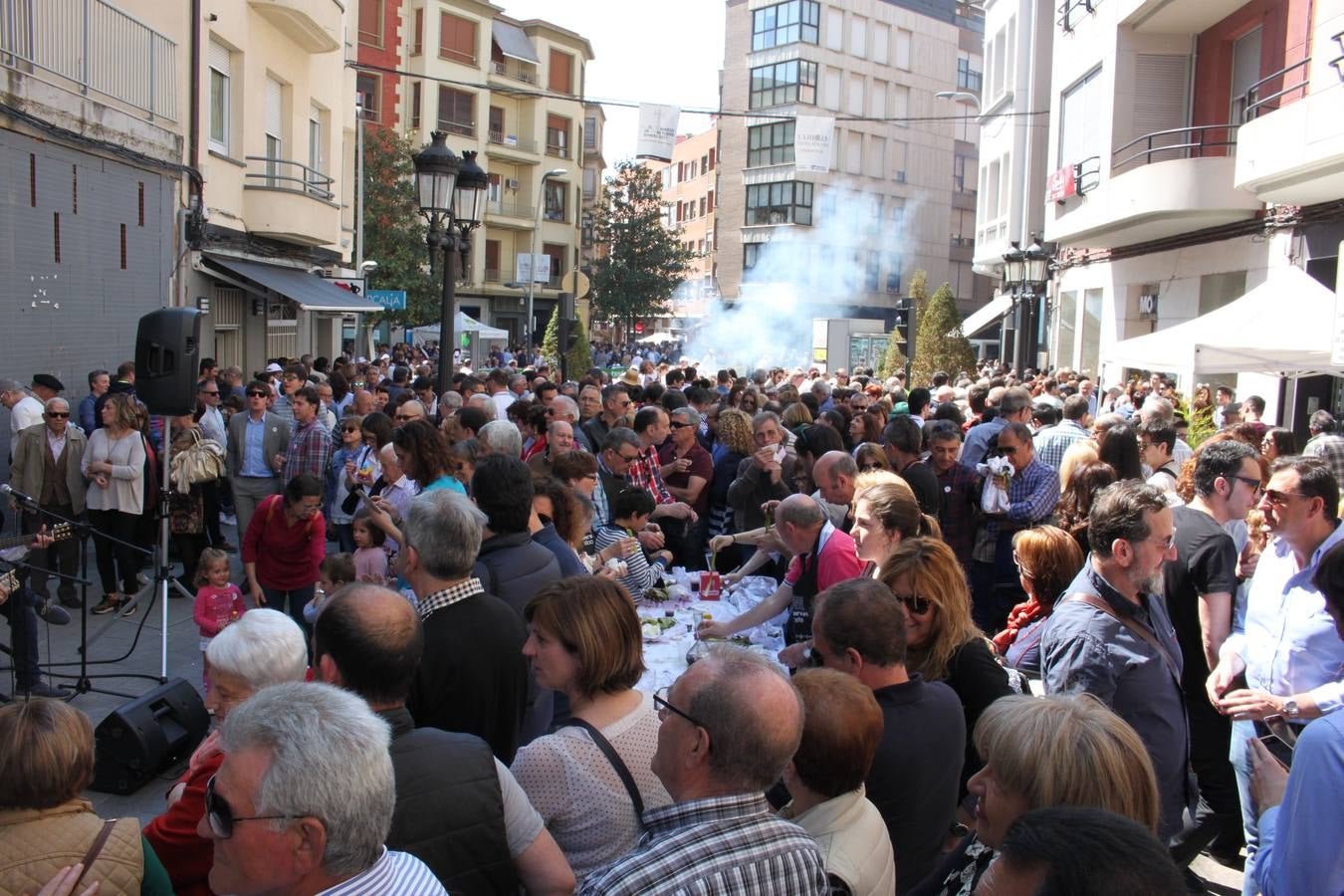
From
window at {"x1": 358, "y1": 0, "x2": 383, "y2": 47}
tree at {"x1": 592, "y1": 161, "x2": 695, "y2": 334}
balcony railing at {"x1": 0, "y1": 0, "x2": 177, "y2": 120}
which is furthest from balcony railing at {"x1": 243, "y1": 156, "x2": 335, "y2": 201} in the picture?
tree at {"x1": 592, "y1": 161, "x2": 695, "y2": 334}

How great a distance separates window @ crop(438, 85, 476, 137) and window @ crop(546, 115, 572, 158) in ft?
15.6

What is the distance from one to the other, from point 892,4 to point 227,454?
167ft

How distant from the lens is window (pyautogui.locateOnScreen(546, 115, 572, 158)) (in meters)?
52.7

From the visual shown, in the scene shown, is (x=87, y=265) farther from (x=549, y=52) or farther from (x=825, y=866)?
(x=549, y=52)

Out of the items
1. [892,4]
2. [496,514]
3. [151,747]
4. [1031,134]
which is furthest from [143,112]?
[892,4]

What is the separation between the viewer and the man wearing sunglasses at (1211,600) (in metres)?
4.79

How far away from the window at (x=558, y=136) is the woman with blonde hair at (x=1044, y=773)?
52706 mm

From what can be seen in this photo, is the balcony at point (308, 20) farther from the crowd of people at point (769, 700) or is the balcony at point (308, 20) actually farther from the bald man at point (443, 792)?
the bald man at point (443, 792)

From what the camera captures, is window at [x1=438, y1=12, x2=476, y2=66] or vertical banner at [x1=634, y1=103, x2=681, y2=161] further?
window at [x1=438, y1=12, x2=476, y2=66]

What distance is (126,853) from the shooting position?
2.54 m

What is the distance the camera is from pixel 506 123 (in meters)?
50.3

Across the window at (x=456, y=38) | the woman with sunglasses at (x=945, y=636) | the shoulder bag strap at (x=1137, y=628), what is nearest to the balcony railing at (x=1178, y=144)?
the shoulder bag strap at (x=1137, y=628)

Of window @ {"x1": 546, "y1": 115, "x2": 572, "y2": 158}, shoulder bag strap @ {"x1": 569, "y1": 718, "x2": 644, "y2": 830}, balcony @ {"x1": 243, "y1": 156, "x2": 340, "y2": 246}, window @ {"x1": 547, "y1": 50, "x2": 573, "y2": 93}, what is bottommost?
shoulder bag strap @ {"x1": 569, "y1": 718, "x2": 644, "y2": 830}

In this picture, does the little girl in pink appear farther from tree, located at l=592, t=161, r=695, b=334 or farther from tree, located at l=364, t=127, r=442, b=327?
tree, located at l=592, t=161, r=695, b=334
